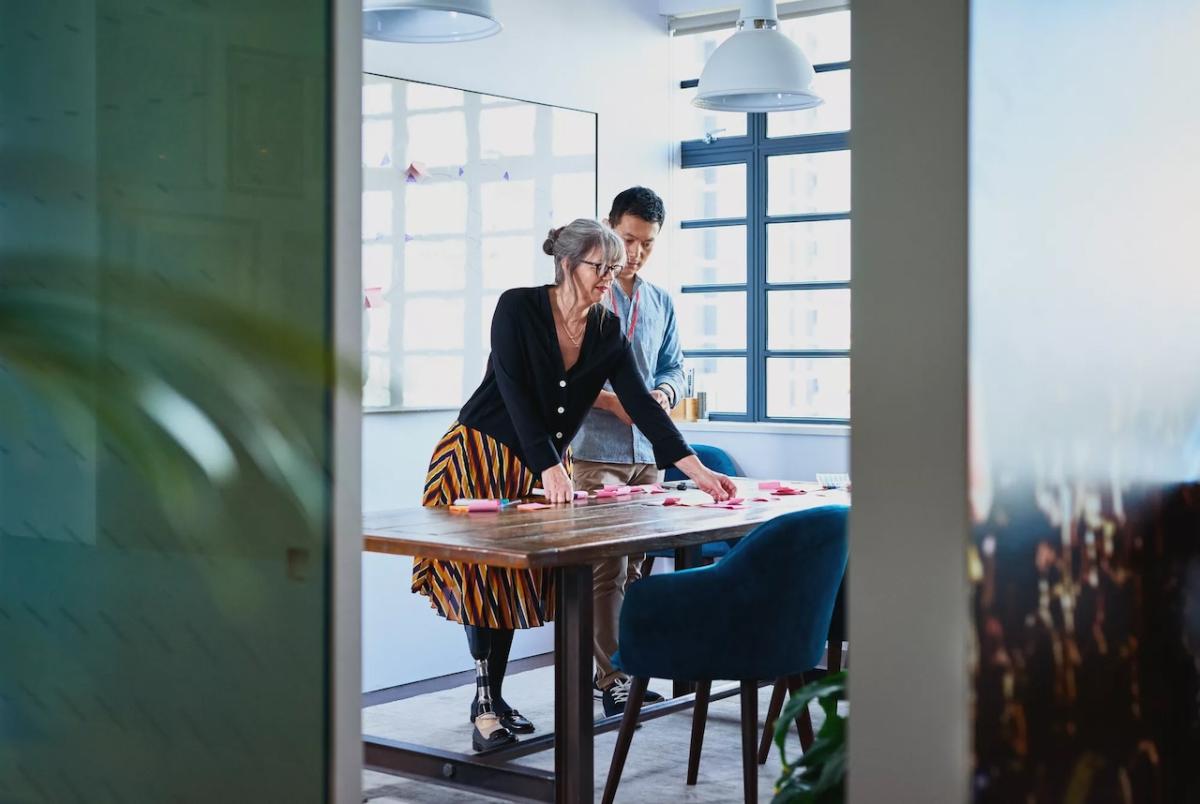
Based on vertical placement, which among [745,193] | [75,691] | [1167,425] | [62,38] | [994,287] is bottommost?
[75,691]

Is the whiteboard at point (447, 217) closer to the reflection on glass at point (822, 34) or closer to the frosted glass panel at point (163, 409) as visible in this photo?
the reflection on glass at point (822, 34)

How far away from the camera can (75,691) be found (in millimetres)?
2027

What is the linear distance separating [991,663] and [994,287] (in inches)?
16.9

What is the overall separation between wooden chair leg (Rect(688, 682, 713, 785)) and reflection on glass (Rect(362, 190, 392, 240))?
2.32 meters

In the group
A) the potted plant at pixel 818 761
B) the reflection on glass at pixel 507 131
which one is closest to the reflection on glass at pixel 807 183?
the reflection on glass at pixel 507 131

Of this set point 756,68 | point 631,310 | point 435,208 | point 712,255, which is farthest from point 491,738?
point 712,255

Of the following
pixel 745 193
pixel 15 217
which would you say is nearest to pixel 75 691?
pixel 15 217

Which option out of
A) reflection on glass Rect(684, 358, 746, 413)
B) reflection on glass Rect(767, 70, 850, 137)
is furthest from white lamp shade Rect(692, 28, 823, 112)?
reflection on glass Rect(684, 358, 746, 413)

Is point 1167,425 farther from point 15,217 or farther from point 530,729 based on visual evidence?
point 530,729

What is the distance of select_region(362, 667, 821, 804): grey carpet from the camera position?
13.3 feet

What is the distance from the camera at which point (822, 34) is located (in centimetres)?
679

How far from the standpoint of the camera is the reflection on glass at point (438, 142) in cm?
563

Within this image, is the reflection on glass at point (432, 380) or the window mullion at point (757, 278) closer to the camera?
the reflection on glass at point (432, 380)

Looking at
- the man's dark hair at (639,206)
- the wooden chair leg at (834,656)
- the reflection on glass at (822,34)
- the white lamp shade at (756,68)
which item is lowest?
the wooden chair leg at (834,656)
